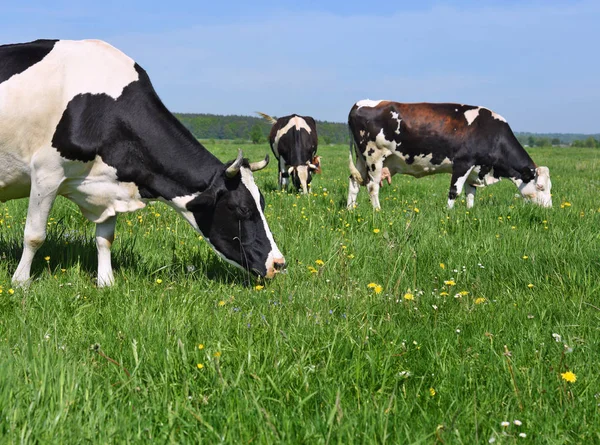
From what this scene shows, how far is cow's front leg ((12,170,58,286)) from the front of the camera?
207 inches

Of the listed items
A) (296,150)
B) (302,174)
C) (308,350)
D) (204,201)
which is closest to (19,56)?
(204,201)

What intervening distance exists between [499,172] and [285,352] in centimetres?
992

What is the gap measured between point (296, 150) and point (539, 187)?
6.38m

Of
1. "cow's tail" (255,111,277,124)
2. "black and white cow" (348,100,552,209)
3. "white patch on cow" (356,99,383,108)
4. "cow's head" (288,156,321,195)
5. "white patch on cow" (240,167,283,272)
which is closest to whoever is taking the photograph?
"white patch on cow" (240,167,283,272)

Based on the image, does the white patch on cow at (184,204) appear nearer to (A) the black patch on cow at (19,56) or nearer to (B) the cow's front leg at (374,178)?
(A) the black patch on cow at (19,56)

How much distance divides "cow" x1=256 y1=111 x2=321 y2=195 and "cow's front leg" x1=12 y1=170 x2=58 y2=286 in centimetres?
1017

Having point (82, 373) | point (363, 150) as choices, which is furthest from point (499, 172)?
point (82, 373)

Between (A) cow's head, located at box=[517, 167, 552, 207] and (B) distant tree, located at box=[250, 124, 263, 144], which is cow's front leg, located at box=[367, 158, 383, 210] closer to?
(A) cow's head, located at box=[517, 167, 552, 207]

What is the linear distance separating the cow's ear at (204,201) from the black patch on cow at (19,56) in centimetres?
180

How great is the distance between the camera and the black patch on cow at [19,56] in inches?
207

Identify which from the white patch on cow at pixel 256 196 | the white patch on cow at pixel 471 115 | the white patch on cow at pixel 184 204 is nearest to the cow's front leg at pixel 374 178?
the white patch on cow at pixel 471 115

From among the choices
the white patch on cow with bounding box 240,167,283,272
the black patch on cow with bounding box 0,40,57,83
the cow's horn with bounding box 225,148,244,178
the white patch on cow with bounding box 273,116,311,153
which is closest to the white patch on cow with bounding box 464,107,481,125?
the white patch on cow with bounding box 273,116,311,153

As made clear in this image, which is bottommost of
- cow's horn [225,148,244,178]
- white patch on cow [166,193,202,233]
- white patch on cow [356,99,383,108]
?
white patch on cow [166,193,202,233]

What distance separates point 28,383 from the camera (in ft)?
9.45
